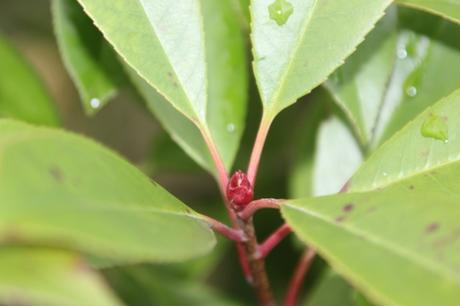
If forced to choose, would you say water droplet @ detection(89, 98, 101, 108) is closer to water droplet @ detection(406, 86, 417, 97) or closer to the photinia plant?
the photinia plant

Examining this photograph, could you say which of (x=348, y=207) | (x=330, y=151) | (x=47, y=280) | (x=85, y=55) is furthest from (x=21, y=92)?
(x=47, y=280)

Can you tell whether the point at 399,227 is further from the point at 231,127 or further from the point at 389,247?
the point at 231,127

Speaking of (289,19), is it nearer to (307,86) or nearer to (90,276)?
(307,86)

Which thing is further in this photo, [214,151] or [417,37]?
[417,37]

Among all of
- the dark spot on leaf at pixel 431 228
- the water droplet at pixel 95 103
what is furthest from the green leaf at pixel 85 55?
the dark spot on leaf at pixel 431 228

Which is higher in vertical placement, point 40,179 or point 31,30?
point 40,179

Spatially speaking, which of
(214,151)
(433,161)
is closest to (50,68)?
(214,151)

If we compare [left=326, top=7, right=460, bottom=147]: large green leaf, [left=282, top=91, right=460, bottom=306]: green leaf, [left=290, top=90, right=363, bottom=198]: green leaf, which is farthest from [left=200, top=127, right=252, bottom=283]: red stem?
[left=290, top=90, right=363, bottom=198]: green leaf

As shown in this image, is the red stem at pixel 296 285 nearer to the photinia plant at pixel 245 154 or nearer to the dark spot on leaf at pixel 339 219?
the photinia plant at pixel 245 154
